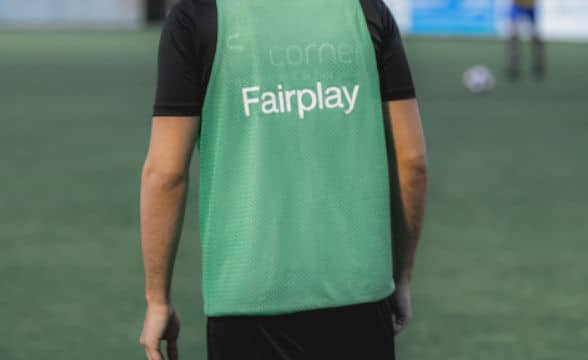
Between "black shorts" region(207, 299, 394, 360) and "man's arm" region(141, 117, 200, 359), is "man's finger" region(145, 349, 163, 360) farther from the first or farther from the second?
"black shorts" region(207, 299, 394, 360)

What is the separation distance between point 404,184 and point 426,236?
5229mm

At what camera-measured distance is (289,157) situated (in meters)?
2.61

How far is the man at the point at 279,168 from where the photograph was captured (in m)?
2.58

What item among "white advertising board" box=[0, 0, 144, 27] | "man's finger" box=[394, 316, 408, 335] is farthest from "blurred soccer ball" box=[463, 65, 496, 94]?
"white advertising board" box=[0, 0, 144, 27]

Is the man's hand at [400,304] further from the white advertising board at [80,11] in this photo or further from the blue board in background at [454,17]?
the white advertising board at [80,11]

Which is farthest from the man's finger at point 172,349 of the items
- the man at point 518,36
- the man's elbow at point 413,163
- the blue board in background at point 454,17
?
the blue board in background at point 454,17

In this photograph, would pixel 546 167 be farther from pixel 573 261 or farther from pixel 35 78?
pixel 35 78

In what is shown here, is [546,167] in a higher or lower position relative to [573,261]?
lower

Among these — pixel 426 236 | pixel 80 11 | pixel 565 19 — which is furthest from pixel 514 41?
pixel 80 11

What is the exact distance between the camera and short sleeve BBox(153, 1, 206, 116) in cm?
255

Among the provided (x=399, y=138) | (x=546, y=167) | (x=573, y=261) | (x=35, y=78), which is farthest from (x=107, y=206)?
(x=35, y=78)

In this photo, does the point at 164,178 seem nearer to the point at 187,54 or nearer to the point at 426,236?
the point at 187,54

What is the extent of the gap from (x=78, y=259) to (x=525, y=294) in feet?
8.29

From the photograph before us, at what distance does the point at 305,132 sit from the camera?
8.55 ft
